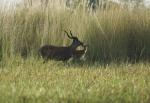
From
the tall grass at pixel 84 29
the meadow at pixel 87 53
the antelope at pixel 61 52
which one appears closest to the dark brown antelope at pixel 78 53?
the antelope at pixel 61 52

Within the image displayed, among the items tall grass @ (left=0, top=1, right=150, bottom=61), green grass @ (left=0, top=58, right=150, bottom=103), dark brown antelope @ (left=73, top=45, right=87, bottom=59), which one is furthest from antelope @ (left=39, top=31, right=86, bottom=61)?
tall grass @ (left=0, top=1, right=150, bottom=61)

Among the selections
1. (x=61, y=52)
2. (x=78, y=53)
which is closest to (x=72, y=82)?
(x=61, y=52)

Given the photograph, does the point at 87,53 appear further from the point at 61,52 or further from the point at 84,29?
the point at 61,52

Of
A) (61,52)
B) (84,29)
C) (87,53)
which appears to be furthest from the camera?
(84,29)

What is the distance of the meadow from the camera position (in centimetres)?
576

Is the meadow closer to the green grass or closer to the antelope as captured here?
the green grass

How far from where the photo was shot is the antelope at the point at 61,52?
321 inches

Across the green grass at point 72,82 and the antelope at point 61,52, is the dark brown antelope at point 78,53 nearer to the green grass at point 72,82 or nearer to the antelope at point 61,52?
the antelope at point 61,52

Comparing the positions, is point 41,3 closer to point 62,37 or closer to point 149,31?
point 62,37

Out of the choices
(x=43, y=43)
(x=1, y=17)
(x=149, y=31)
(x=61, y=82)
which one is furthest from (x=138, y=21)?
(x=61, y=82)

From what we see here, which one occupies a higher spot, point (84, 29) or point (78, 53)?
point (84, 29)

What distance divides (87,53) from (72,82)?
2.82 metres

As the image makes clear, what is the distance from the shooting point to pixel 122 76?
263 inches

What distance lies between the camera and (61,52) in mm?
8203
